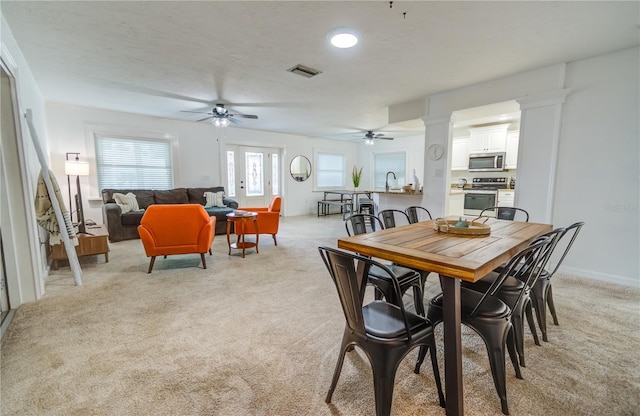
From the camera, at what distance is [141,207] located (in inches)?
208

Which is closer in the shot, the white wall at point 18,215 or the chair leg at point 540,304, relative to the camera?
the chair leg at point 540,304

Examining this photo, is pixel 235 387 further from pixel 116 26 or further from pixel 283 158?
pixel 283 158

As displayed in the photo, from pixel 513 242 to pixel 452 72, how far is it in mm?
2452

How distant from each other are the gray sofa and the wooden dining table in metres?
4.20

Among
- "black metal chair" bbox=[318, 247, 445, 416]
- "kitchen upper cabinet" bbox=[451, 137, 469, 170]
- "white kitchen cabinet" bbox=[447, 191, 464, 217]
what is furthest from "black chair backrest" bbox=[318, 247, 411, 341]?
"kitchen upper cabinet" bbox=[451, 137, 469, 170]

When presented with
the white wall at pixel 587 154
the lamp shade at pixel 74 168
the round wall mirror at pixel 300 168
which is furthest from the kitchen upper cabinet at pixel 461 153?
the lamp shade at pixel 74 168

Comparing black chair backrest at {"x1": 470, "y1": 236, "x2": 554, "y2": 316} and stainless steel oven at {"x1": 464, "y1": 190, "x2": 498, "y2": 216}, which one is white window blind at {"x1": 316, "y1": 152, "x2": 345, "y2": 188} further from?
black chair backrest at {"x1": 470, "y1": 236, "x2": 554, "y2": 316}

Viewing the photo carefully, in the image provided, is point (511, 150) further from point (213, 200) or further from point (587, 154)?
point (213, 200)

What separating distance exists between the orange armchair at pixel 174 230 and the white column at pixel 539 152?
396 centimetres

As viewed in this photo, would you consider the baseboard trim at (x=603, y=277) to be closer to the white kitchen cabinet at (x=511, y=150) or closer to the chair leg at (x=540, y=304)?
the chair leg at (x=540, y=304)

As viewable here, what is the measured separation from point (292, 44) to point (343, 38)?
0.50 meters

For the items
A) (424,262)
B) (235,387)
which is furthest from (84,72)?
(424,262)

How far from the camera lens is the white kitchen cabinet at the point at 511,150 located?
224 inches

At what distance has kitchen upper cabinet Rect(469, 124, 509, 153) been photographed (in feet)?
19.1
